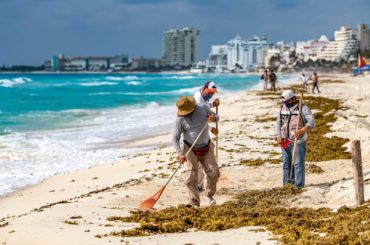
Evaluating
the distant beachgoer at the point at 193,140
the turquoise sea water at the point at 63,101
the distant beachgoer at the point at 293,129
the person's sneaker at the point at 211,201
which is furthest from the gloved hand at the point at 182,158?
the turquoise sea water at the point at 63,101

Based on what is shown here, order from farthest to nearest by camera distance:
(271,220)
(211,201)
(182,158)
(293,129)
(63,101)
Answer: (63,101)
(293,129)
(211,201)
(182,158)
(271,220)

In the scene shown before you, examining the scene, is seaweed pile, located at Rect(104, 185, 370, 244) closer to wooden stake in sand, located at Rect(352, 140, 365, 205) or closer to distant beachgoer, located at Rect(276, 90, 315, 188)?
wooden stake in sand, located at Rect(352, 140, 365, 205)

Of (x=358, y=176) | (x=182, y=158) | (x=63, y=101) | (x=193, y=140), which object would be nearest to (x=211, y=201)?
(x=182, y=158)

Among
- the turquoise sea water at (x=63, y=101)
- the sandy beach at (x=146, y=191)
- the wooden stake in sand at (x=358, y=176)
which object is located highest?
the wooden stake in sand at (x=358, y=176)

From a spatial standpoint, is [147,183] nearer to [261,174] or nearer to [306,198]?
[261,174]

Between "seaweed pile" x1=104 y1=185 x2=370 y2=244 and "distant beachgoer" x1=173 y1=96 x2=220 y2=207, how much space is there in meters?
0.37

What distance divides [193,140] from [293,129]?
172cm

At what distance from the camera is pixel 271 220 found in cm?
715

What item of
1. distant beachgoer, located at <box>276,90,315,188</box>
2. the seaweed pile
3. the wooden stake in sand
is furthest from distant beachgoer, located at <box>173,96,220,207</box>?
the wooden stake in sand

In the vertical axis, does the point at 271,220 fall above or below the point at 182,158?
below

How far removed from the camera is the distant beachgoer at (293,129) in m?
9.14

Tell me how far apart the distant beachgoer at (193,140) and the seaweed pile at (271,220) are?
1.21 ft

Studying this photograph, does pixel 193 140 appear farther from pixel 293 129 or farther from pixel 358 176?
pixel 358 176

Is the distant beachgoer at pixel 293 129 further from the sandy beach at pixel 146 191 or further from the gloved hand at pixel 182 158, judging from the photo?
the gloved hand at pixel 182 158
